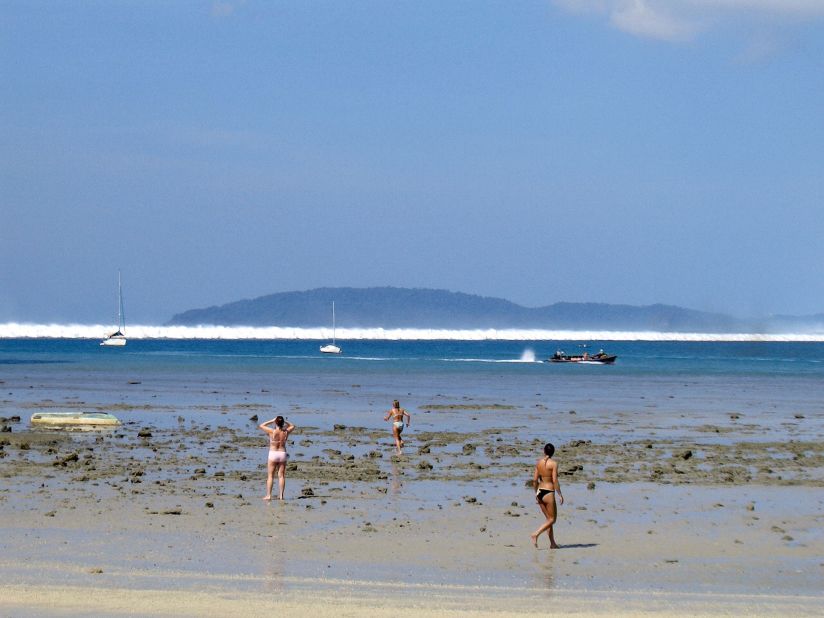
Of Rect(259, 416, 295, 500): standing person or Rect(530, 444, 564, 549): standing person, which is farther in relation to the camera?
Rect(259, 416, 295, 500): standing person

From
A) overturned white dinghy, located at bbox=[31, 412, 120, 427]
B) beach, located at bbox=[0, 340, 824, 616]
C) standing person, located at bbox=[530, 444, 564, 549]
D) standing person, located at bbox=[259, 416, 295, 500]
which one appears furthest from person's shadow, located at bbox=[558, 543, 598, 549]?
overturned white dinghy, located at bbox=[31, 412, 120, 427]

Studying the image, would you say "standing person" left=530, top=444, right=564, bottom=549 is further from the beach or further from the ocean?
the ocean

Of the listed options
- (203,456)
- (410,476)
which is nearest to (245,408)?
(203,456)

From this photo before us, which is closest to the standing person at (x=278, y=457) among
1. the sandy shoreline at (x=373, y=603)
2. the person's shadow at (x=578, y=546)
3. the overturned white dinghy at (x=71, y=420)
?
the person's shadow at (x=578, y=546)

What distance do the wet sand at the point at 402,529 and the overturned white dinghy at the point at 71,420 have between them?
119 inches

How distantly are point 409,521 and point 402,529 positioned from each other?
757 mm

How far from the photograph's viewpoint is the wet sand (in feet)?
44.7

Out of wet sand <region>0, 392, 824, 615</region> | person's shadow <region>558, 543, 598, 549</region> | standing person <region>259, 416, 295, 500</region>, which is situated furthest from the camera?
standing person <region>259, 416, 295, 500</region>

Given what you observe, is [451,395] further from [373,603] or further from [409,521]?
[373,603]

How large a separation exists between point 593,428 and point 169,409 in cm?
1599

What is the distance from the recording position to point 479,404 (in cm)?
5047

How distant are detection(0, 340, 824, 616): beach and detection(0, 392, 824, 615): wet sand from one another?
56 mm

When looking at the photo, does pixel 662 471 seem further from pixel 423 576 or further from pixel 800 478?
pixel 423 576

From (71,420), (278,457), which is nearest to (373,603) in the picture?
(278,457)
